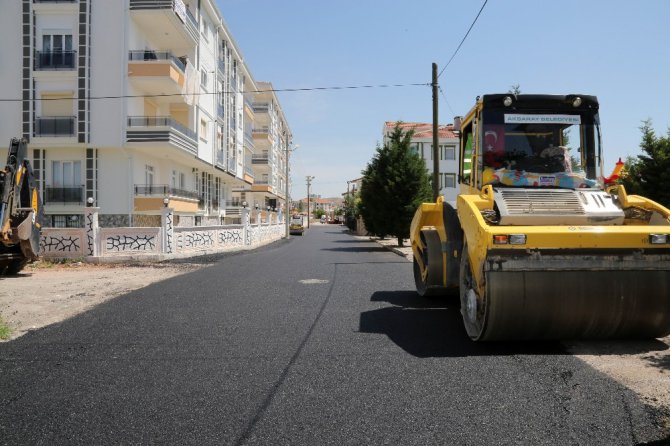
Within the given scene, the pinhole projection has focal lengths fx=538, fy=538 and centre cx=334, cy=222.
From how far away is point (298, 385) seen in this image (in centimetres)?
475

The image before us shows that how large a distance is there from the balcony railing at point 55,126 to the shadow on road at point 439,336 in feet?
70.6

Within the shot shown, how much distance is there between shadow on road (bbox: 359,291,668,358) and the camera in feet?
19.3

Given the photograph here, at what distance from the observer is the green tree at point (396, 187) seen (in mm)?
26898

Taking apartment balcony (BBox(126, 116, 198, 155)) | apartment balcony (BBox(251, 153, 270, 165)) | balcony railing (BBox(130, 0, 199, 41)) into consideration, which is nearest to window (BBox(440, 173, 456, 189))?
apartment balcony (BBox(251, 153, 270, 165))

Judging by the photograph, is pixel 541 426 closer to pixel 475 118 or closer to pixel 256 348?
pixel 256 348

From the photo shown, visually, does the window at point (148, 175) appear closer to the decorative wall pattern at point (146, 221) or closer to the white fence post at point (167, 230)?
the decorative wall pattern at point (146, 221)

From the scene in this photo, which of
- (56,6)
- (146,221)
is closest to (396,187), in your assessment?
(146,221)

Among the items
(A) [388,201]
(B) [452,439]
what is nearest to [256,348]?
(B) [452,439]

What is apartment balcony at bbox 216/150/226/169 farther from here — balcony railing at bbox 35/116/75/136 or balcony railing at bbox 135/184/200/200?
balcony railing at bbox 35/116/75/136

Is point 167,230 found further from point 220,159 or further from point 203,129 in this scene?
point 220,159

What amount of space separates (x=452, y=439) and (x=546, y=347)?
9.65 feet

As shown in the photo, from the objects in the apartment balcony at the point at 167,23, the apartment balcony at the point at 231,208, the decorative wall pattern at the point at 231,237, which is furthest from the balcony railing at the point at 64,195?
the apartment balcony at the point at 231,208

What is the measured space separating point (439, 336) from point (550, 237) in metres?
1.95

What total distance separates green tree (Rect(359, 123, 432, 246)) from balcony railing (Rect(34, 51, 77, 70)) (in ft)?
50.2
